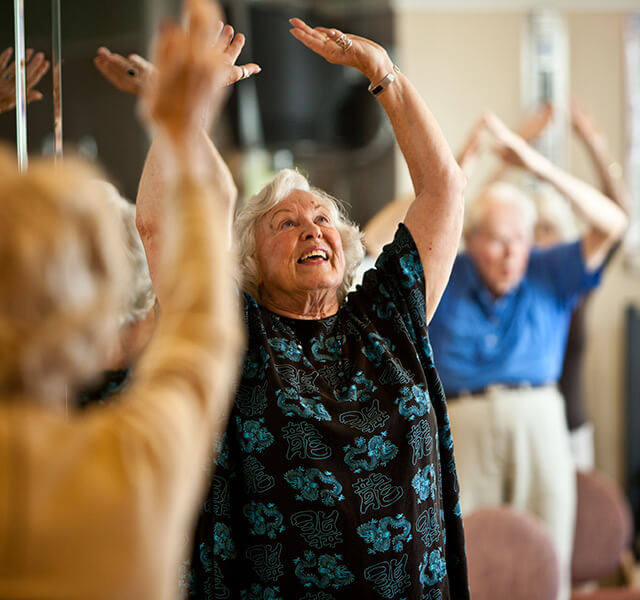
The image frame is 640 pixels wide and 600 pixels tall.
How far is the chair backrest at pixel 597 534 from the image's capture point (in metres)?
2.73

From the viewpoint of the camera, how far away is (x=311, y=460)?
1188 millimetres

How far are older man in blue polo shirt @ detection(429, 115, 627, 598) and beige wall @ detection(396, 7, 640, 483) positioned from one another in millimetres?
2017

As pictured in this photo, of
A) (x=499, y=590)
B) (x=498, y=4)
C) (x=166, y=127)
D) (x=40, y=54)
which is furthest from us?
(x=498, y=4)

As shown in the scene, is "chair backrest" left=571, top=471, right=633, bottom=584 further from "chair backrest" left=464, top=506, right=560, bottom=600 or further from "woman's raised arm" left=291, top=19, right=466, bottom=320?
"woman's raised arm" left=291, top=19, right=466, bottom=320

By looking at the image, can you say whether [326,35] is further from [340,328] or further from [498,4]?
[498,4]

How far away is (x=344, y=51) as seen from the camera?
133 cm

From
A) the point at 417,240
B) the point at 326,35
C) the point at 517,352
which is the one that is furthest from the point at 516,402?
the point at 326,35

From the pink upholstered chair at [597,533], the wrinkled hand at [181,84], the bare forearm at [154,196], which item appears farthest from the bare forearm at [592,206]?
the wrinkled hand at [181,84]

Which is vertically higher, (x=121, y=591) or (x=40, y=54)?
(x=40, y=54)

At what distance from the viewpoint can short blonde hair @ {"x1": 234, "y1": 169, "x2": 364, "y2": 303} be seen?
1.42m

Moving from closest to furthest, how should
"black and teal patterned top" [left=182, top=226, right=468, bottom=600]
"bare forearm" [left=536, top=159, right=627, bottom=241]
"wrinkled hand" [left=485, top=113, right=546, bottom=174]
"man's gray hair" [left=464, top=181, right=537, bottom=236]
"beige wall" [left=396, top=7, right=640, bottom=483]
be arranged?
1. "black and teal patterned top" [left=182, top=226, right=468, bottom=600]
2. "wrinkled hand" [left=485, top=113, right=546, bottom=174]
3. "bare forearm" [left=536, top=159, right=627, bottom=241]
4. "man's gray hair" [left=464, top=181, right=537, bottom=236]
5. "beige wall" [left=396, top=7, right=640, bottom=483]

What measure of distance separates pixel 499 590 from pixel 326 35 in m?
1.24

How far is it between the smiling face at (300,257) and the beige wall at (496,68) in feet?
10.8

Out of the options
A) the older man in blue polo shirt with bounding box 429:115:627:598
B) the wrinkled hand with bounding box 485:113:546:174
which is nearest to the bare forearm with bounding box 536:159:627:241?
the older man in blue polo shirt with bounding box 429:115:627:598
